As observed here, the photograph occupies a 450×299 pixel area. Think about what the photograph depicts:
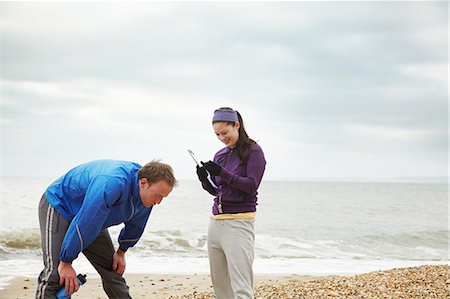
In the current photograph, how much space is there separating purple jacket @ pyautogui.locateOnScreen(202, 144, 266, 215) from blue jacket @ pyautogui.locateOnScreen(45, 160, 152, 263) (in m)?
0.62

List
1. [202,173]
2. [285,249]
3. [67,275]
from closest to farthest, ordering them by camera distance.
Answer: [67,275] → [202,173] → [285,249]

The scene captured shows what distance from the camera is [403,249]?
53.5 feet

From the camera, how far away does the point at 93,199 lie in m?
3.46

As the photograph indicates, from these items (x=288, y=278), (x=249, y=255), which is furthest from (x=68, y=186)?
(x=288, y=278)

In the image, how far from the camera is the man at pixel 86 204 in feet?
11.4

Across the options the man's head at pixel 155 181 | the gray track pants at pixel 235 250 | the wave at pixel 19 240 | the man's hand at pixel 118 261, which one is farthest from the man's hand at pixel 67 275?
the wave at pixel 19 240

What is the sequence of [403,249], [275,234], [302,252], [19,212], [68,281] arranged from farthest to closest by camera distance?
[19,212] → [275,234] → [403,249] → [302,252] → [68,281]

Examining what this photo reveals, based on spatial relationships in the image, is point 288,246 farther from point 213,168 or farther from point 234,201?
point 213,168

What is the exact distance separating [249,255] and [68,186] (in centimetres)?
147

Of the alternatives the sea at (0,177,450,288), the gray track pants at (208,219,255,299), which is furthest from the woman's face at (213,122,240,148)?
the sea at (0,177,450,288)

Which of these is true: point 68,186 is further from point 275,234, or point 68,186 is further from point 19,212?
point 19,212

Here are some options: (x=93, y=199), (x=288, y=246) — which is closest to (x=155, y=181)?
(x=93, y=199)

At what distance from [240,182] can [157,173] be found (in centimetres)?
68

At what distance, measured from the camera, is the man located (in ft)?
11.4
